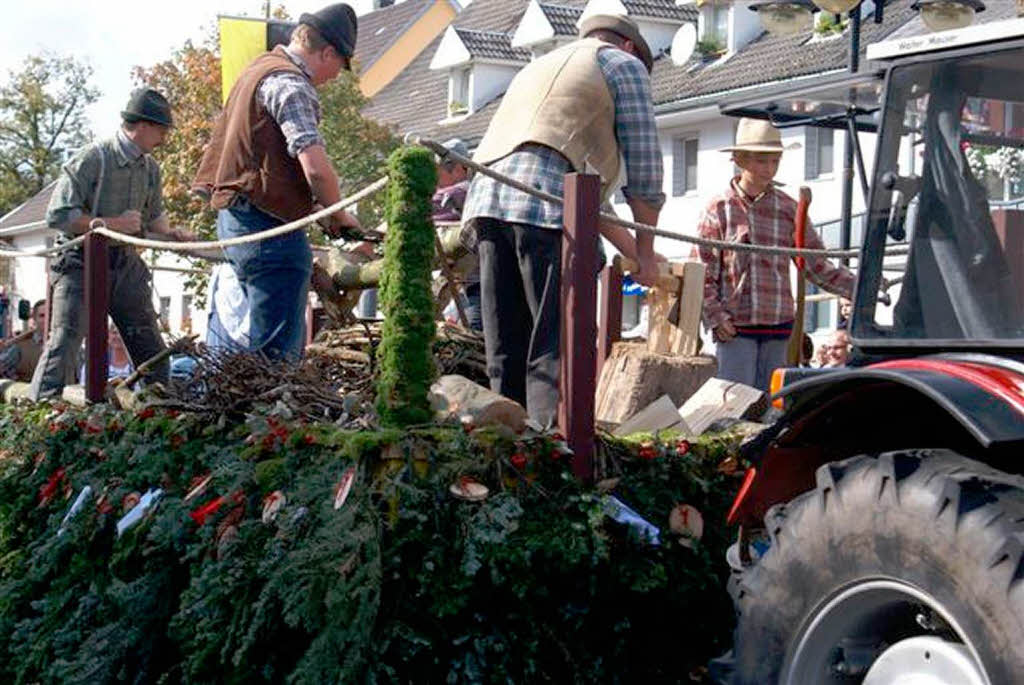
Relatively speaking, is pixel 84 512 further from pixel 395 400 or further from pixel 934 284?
pixel 934 284

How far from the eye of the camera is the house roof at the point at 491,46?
44.2 m

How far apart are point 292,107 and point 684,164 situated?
95.4 feet

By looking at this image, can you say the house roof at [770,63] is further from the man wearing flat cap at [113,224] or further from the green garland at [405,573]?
the green garland at [405,573]

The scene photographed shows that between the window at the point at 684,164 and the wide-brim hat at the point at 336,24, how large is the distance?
28.2 metres

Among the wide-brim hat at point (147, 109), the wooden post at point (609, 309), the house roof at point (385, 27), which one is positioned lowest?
the wooden post at point (609, 309)

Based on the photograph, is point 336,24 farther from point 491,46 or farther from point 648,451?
point 491,46

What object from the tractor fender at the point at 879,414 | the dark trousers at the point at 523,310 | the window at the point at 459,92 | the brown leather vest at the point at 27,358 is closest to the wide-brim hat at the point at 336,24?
the dark trousers at the point at 523,310

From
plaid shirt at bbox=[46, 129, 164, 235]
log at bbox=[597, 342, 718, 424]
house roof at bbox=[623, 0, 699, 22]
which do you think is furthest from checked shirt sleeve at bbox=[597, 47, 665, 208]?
house roof at bbox=[623, 0, 699, 22]

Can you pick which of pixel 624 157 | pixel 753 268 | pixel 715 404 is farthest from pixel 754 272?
pixel 624 157

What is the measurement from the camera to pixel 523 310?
20.7 ft

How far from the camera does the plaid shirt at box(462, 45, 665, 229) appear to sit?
607 cm

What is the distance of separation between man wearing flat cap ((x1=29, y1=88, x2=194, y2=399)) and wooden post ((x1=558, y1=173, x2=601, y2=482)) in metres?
3.93

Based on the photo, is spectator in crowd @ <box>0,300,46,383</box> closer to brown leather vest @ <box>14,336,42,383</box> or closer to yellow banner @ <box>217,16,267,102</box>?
brown leather vest @ <box>14,336,42,383</box>

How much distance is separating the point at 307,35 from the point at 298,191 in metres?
0.65
